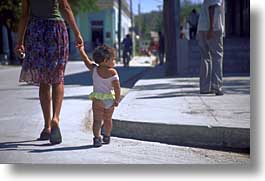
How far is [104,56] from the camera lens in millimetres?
5309

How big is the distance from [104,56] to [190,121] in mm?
1397

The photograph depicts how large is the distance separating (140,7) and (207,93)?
11.6 feet

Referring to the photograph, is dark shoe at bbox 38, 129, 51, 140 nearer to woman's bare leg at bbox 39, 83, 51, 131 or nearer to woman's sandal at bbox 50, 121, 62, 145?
woman's bare leg at bbox 39, 83, 51, 131

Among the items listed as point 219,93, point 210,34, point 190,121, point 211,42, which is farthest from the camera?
point 219,93

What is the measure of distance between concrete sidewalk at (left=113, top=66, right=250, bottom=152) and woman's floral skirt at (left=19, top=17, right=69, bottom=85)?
48.1 inches

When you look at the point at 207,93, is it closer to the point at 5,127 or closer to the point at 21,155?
the point at 5,127

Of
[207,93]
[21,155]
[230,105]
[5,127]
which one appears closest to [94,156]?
[21,155]

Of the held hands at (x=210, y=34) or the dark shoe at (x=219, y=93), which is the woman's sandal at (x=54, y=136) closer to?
the held hands at (x=210, y=34)

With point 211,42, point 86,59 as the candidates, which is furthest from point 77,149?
point 211,42

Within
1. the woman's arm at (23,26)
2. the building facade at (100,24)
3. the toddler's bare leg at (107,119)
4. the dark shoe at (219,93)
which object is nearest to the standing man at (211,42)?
the dark shoe at (219,93)

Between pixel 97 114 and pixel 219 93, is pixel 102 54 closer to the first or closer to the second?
pixel 97 114

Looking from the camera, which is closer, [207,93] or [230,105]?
[230,105]

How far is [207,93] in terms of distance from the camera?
28.9 feet

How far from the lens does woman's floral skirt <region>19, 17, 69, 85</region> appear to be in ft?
17.6
